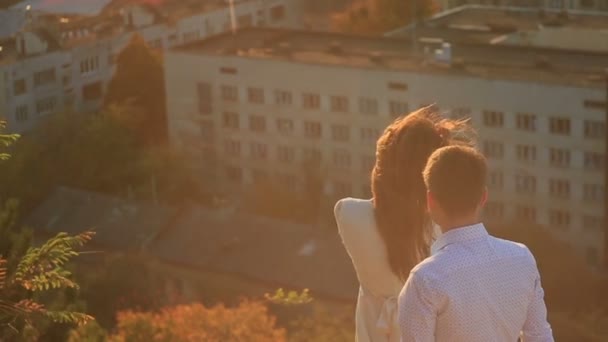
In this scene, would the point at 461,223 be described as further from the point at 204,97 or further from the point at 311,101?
the point at 204,97

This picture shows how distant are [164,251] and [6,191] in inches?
72.4

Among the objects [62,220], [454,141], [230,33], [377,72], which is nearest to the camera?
[454,141]

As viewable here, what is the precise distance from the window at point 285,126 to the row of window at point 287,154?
206 millimetres

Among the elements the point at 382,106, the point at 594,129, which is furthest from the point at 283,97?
the point at 594,129

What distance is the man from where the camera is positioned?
8.41ft

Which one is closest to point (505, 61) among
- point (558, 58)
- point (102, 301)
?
point (558, 58)

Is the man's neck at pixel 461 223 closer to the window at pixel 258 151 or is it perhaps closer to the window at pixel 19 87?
the window at pixel 19 87

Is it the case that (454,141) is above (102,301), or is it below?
above

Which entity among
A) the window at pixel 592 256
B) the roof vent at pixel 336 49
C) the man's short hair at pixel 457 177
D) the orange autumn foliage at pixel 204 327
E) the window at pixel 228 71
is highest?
the man's short hair at pixel 457 177

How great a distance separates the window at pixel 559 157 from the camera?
60.6 ft

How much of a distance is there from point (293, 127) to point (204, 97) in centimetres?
153

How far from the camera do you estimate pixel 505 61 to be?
19719mm

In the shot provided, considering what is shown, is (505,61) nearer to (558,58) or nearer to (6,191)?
(558,58)

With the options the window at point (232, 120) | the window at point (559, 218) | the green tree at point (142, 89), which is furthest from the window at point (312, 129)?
the window at point (559, 218)
